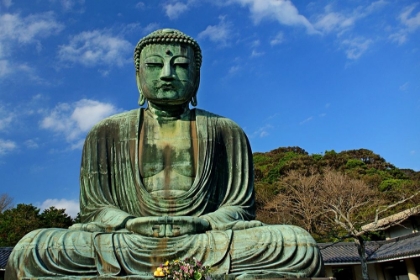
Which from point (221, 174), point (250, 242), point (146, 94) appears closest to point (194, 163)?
point (221, 174)

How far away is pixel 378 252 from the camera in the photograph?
24.2 metres

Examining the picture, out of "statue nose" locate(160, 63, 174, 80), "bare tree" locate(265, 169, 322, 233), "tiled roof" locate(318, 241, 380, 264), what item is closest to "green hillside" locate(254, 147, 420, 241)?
"bare tree" locate(265, 169, 322, 233)

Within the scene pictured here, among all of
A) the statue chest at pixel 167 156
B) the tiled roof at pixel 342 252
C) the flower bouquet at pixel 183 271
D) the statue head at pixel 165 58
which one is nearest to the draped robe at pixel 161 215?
the statue chest at pixel 167 156

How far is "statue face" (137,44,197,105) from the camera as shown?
653 centimetres

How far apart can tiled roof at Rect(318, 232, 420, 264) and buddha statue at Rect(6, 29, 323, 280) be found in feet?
50.0

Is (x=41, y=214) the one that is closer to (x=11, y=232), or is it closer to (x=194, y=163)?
(x=11, y=232)

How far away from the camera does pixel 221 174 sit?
6621mm

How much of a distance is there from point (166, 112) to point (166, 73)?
2.19ft

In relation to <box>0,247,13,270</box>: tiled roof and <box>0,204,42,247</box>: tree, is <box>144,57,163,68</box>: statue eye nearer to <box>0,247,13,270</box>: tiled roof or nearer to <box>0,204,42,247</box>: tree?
<box>0,247,13,270</box>: tiled roof

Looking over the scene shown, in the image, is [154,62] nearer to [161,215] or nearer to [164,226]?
[161,215]

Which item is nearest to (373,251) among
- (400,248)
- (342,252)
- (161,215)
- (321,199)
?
(400,248)

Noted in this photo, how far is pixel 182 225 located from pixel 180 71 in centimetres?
244

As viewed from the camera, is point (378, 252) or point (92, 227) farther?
point (378, 252)

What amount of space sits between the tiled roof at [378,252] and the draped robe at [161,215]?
15.1 m
